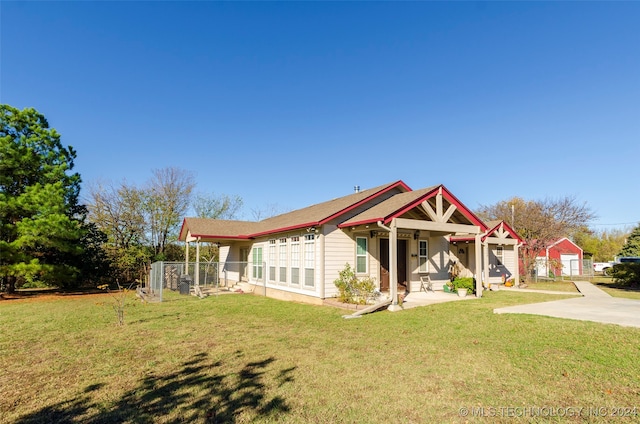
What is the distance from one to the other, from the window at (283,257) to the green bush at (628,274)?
1824 cm

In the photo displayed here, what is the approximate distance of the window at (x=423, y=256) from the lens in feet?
48.3

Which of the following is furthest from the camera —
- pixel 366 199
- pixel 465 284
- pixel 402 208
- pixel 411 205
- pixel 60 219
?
pixel 60 219

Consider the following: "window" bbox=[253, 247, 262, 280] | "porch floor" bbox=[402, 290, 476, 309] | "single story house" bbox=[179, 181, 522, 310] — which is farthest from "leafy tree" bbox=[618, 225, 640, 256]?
"window" bbox=[253, 247, 262, 280]

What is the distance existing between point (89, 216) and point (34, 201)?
8.91m

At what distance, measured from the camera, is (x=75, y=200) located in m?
19.2

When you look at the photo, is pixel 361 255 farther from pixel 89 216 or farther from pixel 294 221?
pixel 89 216

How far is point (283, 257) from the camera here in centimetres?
1488

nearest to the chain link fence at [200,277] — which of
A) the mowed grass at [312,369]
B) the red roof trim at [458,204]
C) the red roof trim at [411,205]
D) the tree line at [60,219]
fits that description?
the tree line at [60,219]

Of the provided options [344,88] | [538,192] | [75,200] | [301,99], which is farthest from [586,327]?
[538,192]

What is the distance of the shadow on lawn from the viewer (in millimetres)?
3559

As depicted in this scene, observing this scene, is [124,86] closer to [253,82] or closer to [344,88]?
[253,82]

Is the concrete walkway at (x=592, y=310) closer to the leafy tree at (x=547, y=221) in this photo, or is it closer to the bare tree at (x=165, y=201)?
the leafy tree at (x=547, y=221)

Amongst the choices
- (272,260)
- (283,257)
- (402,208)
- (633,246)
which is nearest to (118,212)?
(272,260)

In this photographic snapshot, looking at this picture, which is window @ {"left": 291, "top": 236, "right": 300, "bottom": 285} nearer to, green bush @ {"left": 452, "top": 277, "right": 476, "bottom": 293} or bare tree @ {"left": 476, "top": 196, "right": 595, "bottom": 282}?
green bush @ {"left": 452, "top": 277, "right": 476, "bottom": 293}
